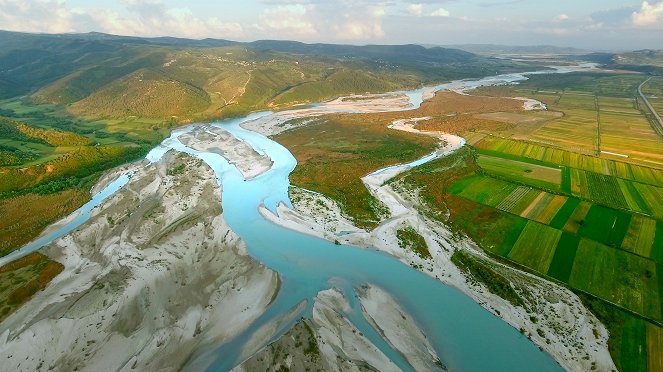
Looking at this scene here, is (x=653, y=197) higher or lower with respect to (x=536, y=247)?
higher

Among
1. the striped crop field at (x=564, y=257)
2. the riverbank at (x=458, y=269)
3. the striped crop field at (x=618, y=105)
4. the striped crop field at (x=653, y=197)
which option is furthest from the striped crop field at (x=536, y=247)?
the striped crop field at (x=618, y=105)

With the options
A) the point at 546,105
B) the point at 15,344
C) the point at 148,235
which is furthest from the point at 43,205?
the point at 546,105

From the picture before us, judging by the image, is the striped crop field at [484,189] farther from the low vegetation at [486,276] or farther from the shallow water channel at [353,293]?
the shallow water channel at [353,293]

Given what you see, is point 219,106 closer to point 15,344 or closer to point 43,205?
point 43,205

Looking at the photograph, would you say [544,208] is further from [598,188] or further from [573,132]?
[573,132]

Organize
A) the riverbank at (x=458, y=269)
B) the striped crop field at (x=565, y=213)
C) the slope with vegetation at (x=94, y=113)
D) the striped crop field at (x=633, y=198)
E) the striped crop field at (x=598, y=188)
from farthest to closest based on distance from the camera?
1. the slope with vegetation at (x=94, y=113)
2. the striped crop field at (x=598, y=188)
3. the striped crop field at (x=633, y=198)
4. the striped crop field at (x=565, y=213)
5. the riverbank at (x=458, y=269)

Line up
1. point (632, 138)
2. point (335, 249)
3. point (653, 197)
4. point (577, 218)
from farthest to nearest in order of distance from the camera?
point (632, 138), point (653, 197), point (577, 218), point (335, 249)

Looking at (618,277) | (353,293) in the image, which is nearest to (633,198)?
(618,277)
